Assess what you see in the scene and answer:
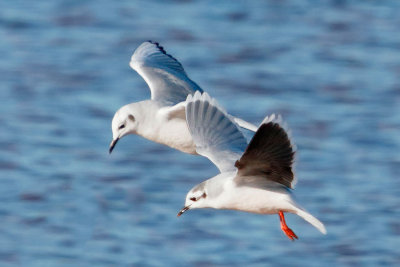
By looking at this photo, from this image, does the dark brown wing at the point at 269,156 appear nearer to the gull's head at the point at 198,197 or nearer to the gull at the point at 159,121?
the gull's head at the point at 198,197

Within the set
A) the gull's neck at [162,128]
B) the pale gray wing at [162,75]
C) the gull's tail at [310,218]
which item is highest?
the pale gray wing at [162,75]

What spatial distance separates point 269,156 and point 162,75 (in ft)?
8.66

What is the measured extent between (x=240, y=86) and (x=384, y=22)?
167 inches

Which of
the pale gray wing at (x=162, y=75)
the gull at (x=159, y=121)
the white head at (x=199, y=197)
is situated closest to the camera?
the white head at (x=199, y=197)

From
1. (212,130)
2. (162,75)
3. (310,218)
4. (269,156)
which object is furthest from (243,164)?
(162,75)

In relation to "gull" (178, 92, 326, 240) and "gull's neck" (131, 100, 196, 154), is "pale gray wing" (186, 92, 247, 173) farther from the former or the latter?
"gull's neck" (131, 100, 196, 154)

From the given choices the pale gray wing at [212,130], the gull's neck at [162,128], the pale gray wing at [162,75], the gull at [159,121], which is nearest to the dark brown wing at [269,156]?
the pale gray wing at [212,130]

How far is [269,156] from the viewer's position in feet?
24.3

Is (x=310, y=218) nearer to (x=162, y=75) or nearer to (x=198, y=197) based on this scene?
(x=198, y=197)

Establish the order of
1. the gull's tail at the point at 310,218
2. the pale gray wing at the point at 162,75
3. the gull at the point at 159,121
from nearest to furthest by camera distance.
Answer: the gull's tail at the point at 310,218
the gull at the point at 159,121
the pale gray wing at the point at 162,75

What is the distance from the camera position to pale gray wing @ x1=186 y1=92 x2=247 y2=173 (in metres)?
8.12

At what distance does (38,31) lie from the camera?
21.8m

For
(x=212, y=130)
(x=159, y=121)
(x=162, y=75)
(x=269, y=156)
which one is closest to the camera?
(x=269, y=156)

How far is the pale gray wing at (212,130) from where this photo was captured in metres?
8.12
